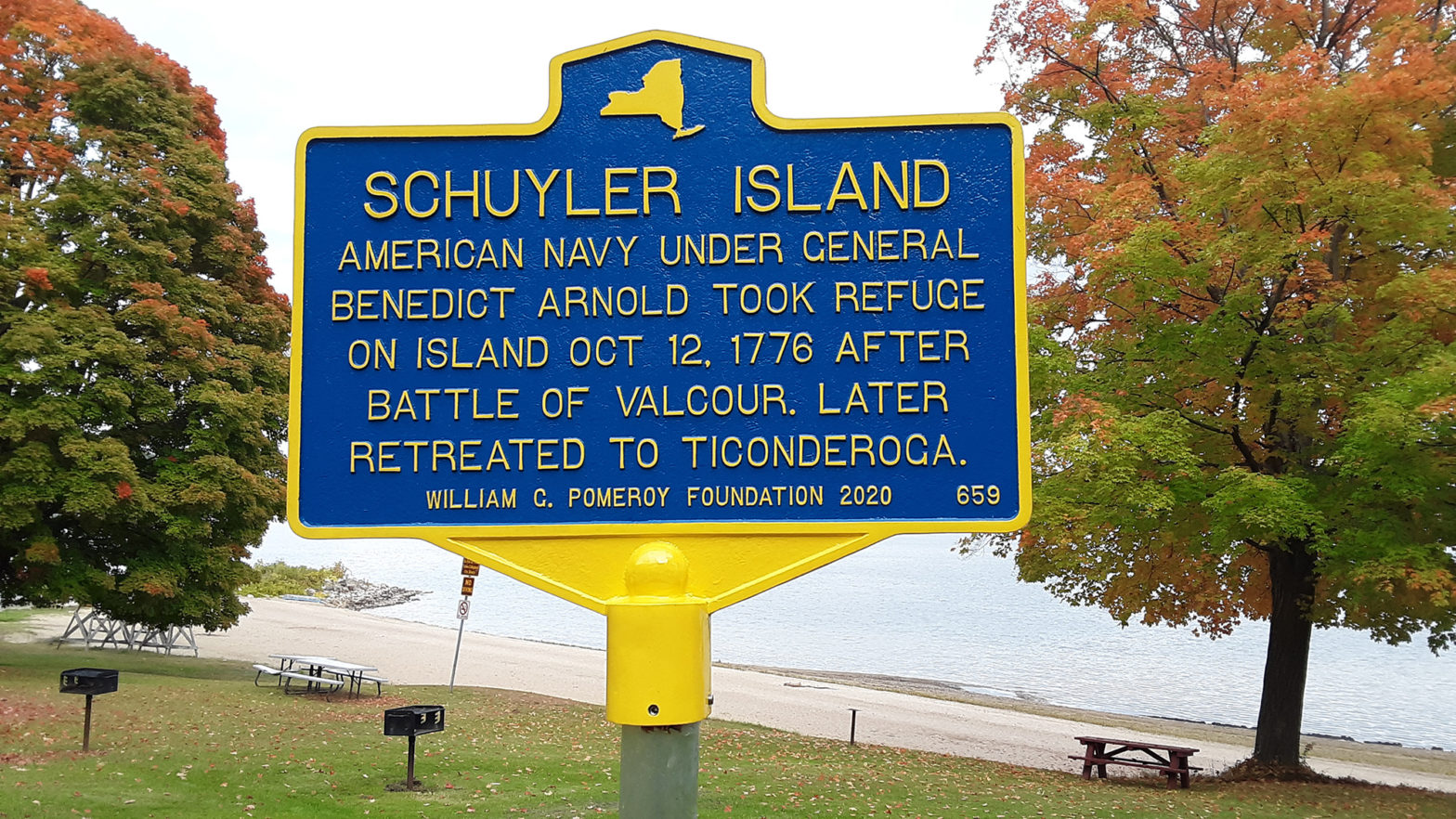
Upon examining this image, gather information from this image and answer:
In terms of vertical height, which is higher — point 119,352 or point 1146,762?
point 119,352

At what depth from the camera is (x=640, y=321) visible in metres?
4.49

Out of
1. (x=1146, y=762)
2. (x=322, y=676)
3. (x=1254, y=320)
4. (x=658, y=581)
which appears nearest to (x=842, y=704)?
(x=1146, y=762)

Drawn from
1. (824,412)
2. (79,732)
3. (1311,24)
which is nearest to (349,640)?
(79,732)

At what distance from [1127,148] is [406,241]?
46.6ft

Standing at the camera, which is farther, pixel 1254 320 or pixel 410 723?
pixel 1254 320

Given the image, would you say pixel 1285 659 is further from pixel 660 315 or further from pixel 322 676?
pixel 322 676

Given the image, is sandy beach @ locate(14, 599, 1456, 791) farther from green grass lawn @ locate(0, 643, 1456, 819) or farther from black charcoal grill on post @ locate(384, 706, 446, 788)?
black charcoal grill on post @ locate(384, 706, 446, 788)

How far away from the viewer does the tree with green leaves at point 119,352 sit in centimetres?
1864

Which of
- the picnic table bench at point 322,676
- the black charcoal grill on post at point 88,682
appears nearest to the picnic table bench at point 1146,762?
the black charcoal grill on post at point 88,682

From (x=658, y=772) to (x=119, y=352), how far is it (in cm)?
1862

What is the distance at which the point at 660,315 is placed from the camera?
4.50 metres

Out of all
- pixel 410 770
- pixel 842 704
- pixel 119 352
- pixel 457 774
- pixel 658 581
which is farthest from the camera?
pixel 842 704

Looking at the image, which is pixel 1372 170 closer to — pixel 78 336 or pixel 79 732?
pixel 79 732

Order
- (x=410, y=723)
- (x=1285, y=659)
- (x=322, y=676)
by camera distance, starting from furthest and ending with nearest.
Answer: (x=322, y=676)
(x=1285, y=659)
(x=410, y=723)
